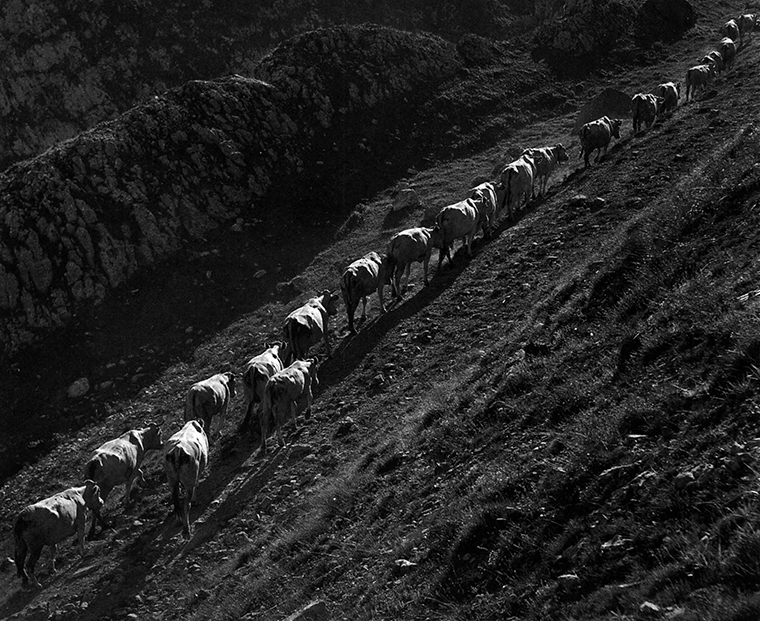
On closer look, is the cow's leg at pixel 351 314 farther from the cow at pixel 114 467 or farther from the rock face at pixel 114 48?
the rock face at pixel 114 48

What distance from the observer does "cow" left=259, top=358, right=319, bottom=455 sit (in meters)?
16.4

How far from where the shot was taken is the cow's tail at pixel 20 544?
14.8 m

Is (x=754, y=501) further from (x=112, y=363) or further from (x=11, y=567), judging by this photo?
(x=112, y=363)

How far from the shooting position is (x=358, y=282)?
70.3 ft

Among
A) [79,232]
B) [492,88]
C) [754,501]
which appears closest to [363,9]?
[492,88]

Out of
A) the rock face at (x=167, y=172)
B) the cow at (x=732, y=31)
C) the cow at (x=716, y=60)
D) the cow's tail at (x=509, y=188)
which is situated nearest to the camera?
the cow's tail at (x=509, y=188)

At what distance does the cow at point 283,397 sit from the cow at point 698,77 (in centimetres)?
3050

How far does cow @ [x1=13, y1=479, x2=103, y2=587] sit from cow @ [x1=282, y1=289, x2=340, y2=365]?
670 cm

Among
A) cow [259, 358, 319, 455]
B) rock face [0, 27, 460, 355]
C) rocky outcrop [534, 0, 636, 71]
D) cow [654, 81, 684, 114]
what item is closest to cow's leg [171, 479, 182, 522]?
cow [259, 358, 319, 455]

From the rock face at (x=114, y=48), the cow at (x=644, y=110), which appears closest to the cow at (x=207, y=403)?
the cow at (x=644, y=110)

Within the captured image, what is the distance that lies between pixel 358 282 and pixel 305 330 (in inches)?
102

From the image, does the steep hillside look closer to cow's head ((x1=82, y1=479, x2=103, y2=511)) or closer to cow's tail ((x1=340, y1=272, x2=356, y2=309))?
cow's tail ((x1=340, y1=272, x2=356, y2=309))

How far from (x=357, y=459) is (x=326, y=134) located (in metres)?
30.1

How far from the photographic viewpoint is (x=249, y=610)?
10.3 m
